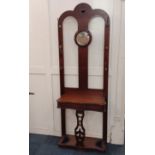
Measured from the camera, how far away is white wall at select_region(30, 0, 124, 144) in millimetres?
2379

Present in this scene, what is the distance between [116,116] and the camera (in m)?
2.55

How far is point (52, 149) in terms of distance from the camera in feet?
8.16

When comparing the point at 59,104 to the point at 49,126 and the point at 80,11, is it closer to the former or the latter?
the point at 49,126

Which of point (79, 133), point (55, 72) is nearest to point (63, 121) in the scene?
point (79, 133)

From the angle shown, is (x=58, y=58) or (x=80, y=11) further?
(x=58, y=58)

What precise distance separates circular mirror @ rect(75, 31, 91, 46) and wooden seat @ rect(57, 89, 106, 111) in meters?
0.65

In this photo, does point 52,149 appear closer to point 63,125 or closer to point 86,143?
point 63,125

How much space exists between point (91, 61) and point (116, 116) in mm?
824

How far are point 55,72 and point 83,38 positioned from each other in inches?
24.6

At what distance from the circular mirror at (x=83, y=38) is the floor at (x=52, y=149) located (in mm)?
1402

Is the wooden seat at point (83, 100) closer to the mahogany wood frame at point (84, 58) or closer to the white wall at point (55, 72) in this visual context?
the mahogany wood frame at point (84, 58)
